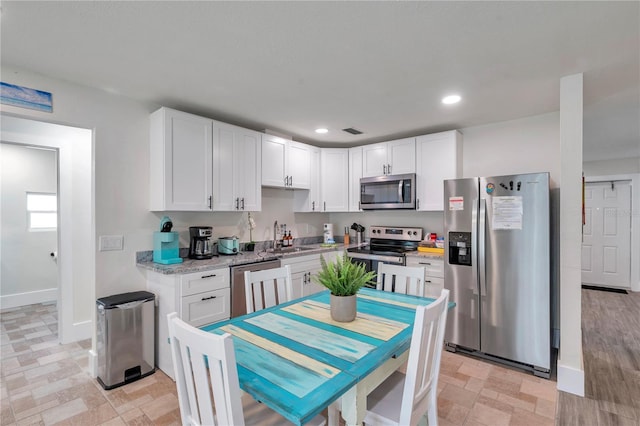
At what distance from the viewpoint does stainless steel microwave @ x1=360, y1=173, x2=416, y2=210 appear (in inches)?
149

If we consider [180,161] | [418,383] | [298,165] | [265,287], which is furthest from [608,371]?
[180,161]

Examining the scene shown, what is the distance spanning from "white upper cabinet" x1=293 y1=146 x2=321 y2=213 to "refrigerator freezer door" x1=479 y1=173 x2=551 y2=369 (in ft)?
7.16

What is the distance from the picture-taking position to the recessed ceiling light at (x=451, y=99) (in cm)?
280

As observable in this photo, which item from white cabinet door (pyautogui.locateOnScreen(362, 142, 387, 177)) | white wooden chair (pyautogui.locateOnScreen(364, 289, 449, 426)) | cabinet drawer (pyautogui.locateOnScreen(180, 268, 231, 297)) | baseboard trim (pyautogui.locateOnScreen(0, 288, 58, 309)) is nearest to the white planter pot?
white wooden chair (pyautogui.locateOnScreen(364, 289, 449, 426))

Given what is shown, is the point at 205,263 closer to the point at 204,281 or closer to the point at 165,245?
the point at 204,281

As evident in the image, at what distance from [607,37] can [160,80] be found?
3045mm

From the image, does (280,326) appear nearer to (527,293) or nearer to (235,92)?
(235,92)

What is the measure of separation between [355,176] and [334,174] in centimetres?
31

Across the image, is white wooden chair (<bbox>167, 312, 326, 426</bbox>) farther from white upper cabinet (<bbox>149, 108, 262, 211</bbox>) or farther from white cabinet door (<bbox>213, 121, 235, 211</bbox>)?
white cabinet door (<bbox>213, 121, 235, 211</bbox>)

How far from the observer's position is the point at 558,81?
8.07 feet

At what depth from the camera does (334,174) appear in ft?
14.7

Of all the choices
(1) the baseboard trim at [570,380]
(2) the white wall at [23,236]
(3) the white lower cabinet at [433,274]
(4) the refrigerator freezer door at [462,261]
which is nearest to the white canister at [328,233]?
(3) the white lower cabinet at [433,274]

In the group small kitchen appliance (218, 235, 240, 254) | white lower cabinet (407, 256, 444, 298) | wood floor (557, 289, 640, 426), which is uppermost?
small kitchen appliance (218, 235, 240, 254)

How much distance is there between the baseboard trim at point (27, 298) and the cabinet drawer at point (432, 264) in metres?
5.40
